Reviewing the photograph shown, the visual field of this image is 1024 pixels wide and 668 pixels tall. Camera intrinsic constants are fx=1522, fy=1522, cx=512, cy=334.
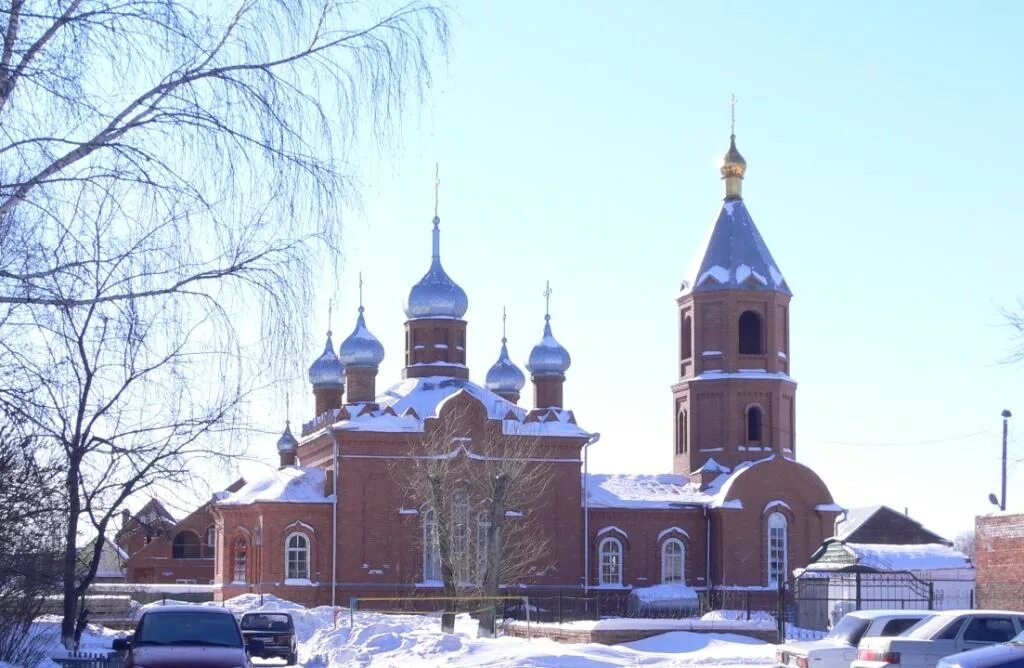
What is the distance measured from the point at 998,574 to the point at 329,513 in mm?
25625

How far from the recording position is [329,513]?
160ft

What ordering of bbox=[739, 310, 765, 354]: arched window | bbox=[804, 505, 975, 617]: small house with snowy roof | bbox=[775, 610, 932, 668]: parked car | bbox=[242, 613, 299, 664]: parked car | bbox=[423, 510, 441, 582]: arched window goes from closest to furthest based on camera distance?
1. bbox=[775, 610, 932, 668]: parked car
2. bbox=[242, 613, 299, 664]: parked car
3. bbox=[804, 505, 975, 617]: small house with snowy roof
4. bbox=[423, 510, 441, 582]: arched window
5. bbox=[739, 310, 765, 354]: arched window

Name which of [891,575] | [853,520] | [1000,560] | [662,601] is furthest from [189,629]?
[853,520]

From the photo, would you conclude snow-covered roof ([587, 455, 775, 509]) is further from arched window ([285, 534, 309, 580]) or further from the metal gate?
the metal gate

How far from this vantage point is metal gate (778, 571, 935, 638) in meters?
36.3

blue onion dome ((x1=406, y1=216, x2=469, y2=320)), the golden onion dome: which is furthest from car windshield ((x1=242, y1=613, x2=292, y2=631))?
the golden onion dome

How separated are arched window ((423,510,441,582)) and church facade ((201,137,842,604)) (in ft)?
0.23

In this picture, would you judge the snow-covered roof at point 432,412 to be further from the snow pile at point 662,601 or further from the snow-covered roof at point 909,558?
the snow-covered roof at point 909,558

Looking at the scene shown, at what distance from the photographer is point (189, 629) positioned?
651 inches

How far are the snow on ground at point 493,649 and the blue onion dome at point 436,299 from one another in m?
19.8

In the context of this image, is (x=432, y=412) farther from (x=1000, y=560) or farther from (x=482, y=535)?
(x=1000, y=560)

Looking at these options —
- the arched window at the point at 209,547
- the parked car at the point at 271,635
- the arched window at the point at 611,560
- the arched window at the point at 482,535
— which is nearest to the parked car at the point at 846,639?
the parked car at the point at 271,635

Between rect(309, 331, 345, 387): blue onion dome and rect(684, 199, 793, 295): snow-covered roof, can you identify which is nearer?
rect(684, 199, 793, 295): snow-covered roof

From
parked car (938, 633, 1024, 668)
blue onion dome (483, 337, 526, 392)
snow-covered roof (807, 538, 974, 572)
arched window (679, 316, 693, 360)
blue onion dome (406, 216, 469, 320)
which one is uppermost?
blue onion dome (406, 216, 469, 320)
